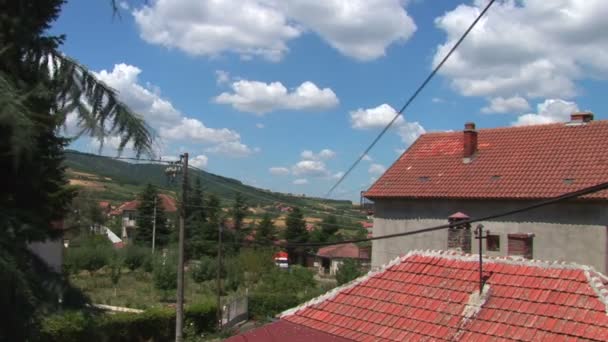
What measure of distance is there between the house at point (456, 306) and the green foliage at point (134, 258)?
4210 cm

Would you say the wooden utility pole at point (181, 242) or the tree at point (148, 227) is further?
the tree at point (148, 227)

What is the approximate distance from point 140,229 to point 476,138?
52.9m

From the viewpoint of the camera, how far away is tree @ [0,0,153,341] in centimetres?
303

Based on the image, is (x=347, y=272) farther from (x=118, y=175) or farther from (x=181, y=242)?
(x=118, y=175)

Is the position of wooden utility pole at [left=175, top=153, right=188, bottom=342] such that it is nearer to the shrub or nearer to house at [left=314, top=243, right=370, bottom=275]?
the shrub

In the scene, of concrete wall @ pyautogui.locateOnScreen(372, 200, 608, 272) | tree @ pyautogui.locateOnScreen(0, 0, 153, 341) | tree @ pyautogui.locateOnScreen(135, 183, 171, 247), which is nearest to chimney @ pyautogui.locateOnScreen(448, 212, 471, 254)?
concrete wall @ pyautogui.locateOnScreen(372, 200, 608, 272)

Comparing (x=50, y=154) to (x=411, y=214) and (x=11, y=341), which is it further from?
(x=411, y=214)

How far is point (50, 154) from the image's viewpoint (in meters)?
3.82

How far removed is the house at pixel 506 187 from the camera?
17.2 meters

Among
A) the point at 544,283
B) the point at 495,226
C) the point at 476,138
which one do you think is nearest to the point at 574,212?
the point at 495,226

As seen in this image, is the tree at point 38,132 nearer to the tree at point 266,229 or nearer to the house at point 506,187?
the house at point 506,187

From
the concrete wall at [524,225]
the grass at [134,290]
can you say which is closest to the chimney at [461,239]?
the concrete wall at [524,225]

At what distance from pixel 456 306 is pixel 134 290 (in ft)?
114

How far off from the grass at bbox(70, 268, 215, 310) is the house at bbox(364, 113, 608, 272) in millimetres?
13350
